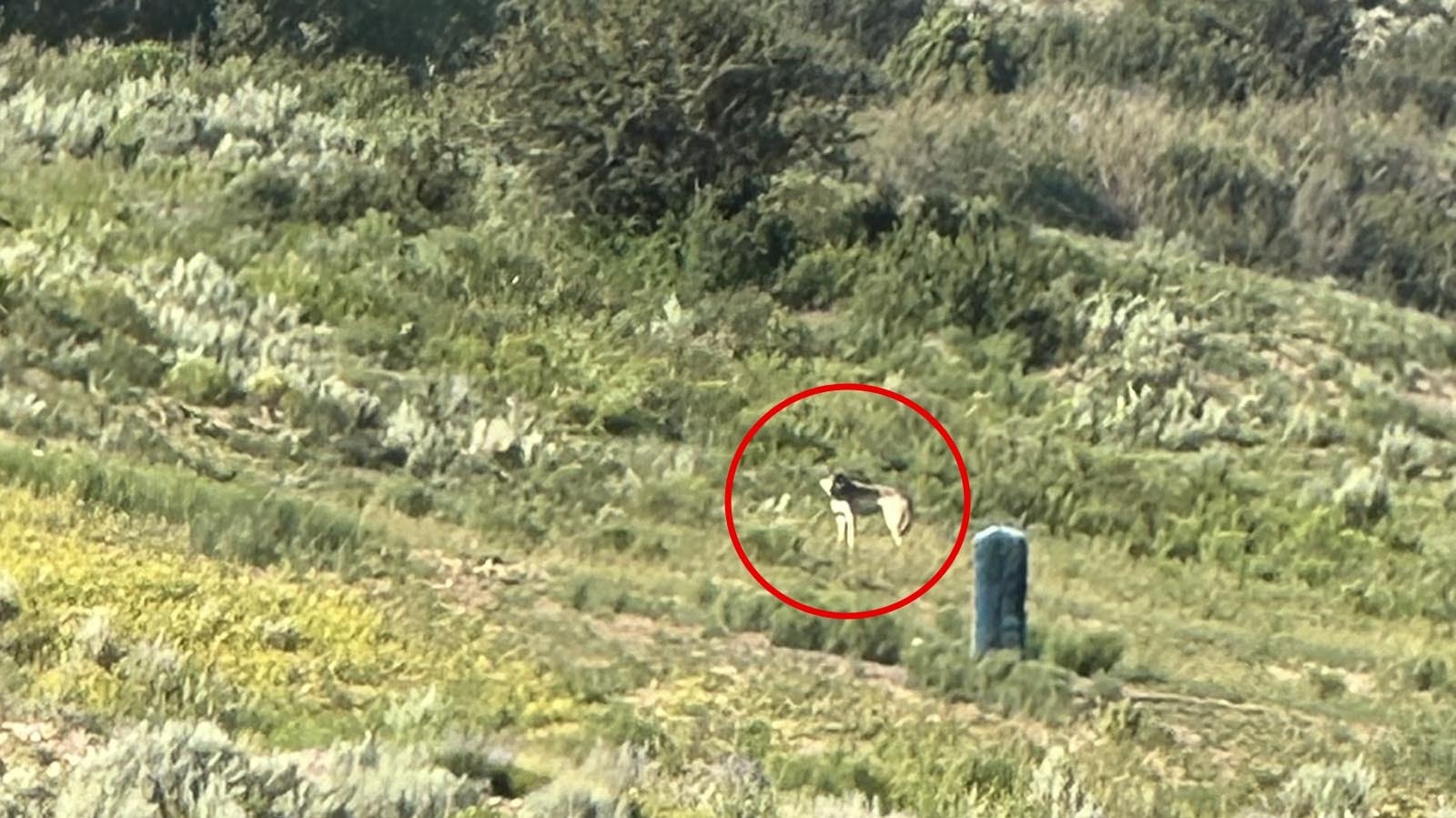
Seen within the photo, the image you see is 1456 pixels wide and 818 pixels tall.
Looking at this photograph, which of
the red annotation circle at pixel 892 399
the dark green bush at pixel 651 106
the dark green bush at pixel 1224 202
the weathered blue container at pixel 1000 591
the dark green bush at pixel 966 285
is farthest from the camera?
the dark green bush at pixel 1224 202

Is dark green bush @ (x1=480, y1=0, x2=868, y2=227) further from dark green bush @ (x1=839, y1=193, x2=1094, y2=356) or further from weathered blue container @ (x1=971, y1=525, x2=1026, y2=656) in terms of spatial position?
weathered blue container @ (x1=971, y1=525, x2=1026, y2=656)

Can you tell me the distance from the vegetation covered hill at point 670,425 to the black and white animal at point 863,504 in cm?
16

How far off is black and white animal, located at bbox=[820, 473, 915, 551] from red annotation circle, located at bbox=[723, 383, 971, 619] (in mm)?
338

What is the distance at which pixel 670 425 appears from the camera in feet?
42.4

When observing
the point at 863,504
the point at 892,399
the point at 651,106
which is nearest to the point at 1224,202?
the point at 651,106

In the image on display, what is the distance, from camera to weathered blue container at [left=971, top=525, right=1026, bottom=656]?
912 cm

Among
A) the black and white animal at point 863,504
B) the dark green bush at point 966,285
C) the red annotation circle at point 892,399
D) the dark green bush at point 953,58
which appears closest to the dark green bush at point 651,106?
the dark green bush at point 966,285

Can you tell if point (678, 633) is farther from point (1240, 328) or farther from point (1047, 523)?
point (1240, 328)

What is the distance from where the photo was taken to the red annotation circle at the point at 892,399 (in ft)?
32.7

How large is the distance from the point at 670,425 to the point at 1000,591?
4039 millimetres

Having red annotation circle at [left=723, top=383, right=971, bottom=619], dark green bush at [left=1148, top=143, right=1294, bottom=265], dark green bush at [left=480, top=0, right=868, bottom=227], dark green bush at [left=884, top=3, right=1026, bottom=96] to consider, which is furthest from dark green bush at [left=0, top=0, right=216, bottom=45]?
dark green bush at [left=1148, top=143, right=1294, bottom=265]

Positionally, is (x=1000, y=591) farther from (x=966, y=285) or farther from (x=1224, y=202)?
(x=1224, y=202)

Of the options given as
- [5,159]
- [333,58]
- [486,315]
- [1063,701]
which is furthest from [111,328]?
[333,58]

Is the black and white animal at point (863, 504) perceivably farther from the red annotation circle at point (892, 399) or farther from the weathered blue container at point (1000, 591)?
the weathered blue container at point (1000, 591)
